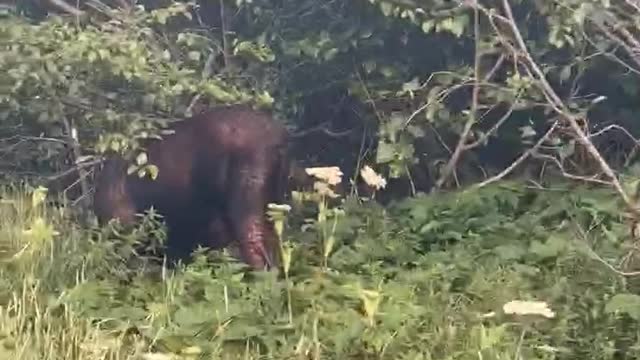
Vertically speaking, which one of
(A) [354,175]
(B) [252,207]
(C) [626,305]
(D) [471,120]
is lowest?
(A) [354,175]

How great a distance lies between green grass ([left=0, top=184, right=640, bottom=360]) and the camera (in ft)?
13.3

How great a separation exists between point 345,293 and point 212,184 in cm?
151

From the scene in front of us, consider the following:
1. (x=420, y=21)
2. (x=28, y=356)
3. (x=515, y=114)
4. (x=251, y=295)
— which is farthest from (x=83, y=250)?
(x=515, y=114)

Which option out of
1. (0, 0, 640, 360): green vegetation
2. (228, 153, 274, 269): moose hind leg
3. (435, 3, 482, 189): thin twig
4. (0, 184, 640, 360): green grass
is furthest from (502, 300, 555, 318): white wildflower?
(435, 3, 482, 189): thin twig

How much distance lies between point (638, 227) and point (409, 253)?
120 centimetres

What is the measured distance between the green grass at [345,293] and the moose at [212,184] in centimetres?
21

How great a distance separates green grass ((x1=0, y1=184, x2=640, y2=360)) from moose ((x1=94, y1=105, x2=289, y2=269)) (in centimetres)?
21

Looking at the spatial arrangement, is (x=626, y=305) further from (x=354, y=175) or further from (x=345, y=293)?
(x=354, y=175)

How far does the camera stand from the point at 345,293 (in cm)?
436

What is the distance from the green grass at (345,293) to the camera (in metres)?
4.04

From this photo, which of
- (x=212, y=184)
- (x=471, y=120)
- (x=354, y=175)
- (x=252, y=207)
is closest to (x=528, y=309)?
(x=252, y=207)

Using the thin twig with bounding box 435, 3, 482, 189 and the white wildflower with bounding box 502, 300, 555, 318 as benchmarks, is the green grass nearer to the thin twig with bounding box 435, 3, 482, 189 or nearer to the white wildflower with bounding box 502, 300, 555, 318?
the white wildflower with bounding box 502, 300, 555, 318

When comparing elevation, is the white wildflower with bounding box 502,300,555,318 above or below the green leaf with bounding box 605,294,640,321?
above

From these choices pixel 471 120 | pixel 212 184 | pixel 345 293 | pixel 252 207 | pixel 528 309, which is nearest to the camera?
pixel 528 309
